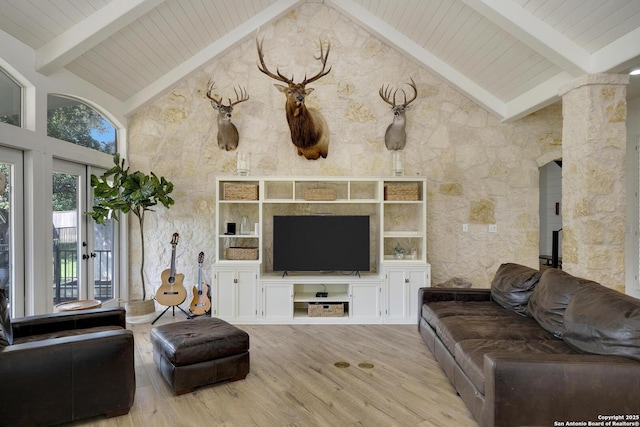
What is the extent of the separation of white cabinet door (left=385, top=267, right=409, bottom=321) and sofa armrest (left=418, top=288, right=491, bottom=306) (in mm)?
742

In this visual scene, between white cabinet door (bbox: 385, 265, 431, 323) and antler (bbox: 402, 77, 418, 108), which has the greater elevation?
antler (bbox: 402, 77, 418, 108)

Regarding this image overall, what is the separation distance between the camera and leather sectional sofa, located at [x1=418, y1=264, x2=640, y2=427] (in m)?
1.87

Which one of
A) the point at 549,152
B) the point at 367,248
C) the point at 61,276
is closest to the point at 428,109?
the point at 549,152

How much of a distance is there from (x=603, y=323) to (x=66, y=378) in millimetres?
3103

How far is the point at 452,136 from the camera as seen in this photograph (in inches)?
200

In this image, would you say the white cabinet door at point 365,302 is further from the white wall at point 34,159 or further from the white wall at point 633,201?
the white wall at point 633,201

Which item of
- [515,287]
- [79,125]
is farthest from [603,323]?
[79,125]

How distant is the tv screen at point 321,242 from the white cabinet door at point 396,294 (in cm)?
34

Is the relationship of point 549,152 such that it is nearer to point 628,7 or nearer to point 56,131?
point 628,7

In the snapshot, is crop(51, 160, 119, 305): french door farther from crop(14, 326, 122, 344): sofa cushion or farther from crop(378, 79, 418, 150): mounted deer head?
crop(378, 79, 418, 150): mounted deer head

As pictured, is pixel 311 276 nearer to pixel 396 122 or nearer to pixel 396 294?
pixel 396 294

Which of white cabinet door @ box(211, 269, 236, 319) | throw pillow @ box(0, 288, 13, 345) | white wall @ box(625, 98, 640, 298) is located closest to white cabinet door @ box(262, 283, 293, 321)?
white cabinet door @ box(211, 269, 236, 319)

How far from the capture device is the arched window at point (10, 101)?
316 centimetres

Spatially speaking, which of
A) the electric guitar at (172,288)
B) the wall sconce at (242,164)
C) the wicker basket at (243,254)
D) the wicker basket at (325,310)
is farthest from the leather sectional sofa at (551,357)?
the electric guitar at (172,288)
